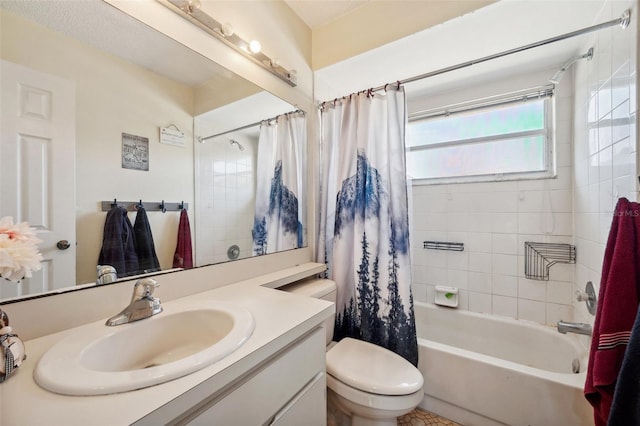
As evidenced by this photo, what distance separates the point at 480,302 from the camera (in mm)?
1911

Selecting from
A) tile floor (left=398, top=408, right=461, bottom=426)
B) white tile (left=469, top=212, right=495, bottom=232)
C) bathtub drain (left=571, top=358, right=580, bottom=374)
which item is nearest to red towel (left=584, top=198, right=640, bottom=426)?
bathtub drain (left=571, top=358, right=580, bottom=374)

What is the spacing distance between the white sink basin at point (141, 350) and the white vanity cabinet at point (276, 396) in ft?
0.28

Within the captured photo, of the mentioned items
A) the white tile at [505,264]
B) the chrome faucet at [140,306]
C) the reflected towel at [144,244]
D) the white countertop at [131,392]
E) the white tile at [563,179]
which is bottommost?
the white tile at [505,264]

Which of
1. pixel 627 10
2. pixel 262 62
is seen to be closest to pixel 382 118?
pixel 262 62

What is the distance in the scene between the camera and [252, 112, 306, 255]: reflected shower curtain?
1440 millimetres

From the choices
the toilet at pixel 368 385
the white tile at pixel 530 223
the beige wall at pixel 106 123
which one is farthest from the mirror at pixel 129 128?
the white tile at pixel 530 223

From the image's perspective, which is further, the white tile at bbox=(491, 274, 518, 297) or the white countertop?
the white tile at bbox=(491, 274, 518, 297)

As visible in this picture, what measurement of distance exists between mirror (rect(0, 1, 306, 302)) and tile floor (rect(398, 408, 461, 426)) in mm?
1299

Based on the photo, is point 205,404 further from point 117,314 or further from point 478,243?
point 478,243

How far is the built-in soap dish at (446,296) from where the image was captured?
1959mm

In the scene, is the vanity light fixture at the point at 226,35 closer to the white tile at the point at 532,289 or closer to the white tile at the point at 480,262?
the white tile at the point at 480,262

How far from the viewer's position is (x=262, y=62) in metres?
1.34

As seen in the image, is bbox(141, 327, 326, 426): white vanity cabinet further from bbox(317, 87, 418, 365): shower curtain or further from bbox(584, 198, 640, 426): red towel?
bbox(584, 198, 640, 426): red towel

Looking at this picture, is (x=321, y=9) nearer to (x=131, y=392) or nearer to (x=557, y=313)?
(x=131, y=392)
